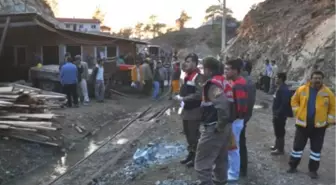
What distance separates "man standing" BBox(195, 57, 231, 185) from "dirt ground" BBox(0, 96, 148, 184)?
13.3 ft

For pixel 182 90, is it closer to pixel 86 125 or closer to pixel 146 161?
pixel 146 161

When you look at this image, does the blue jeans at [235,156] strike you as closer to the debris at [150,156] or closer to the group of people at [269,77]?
the debris at [150,156]

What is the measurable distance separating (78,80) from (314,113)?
32.2ft

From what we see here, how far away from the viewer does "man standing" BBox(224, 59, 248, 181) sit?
6.06 metres

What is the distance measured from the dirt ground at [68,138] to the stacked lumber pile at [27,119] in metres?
0.19

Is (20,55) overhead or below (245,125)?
overhead

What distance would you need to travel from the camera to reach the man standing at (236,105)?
19.9ft

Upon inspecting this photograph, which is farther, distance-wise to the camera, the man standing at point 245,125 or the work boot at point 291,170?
the work boot at point 291,170

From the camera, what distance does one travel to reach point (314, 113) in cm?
642

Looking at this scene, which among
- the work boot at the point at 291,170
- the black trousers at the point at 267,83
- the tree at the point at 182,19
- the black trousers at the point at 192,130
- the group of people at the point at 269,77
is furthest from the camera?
the tree at the point at 182,19

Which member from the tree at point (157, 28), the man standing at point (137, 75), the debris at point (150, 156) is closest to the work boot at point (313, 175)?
the debris at point (150, 156)

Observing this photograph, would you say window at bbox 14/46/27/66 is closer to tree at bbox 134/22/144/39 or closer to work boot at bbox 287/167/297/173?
work boot at bbox 287/167/297/173

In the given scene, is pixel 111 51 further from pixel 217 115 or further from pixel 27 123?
pixel 217 115

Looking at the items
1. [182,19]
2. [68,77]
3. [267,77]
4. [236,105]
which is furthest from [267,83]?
[182,19]
